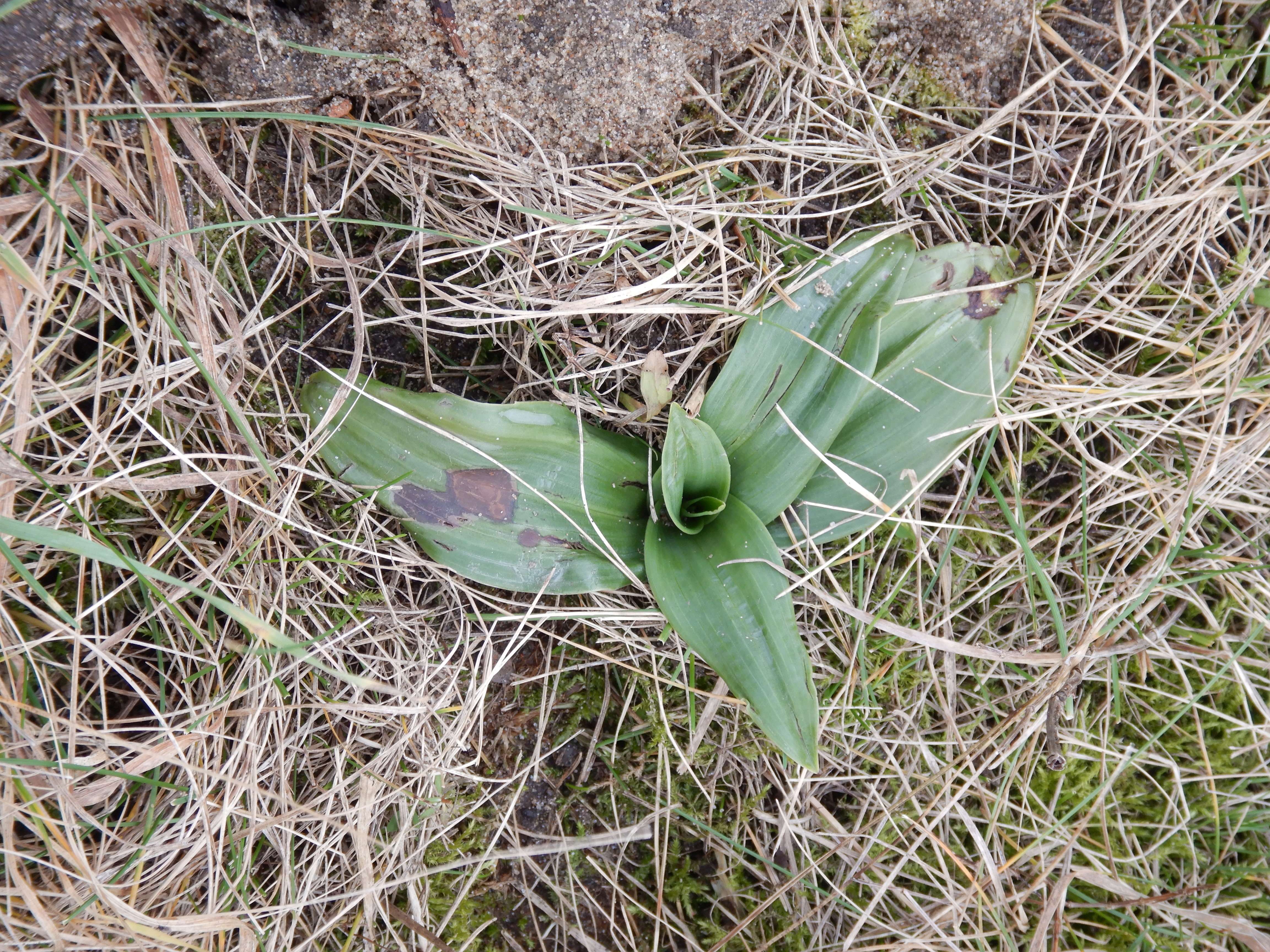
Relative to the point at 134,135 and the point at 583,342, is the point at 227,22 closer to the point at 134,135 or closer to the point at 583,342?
the point at 134,135

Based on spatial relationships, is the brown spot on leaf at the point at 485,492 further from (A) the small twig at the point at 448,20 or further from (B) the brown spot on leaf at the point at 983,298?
(B) the brown spot on leaf at the point at 983,298

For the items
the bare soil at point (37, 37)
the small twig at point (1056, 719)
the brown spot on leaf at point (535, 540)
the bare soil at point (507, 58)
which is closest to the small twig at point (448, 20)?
the bare soil at point (507, 58)

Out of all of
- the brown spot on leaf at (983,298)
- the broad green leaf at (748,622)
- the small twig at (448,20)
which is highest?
the small twig at (448,20)

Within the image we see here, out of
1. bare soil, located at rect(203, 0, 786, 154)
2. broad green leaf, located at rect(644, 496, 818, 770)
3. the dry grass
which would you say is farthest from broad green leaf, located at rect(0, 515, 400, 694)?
bare soil, located at rect(203, 0, 786, 154)

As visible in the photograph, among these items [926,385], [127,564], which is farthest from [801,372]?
[127,564]

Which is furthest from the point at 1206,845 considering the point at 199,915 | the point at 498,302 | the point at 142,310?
the point at 142,310
